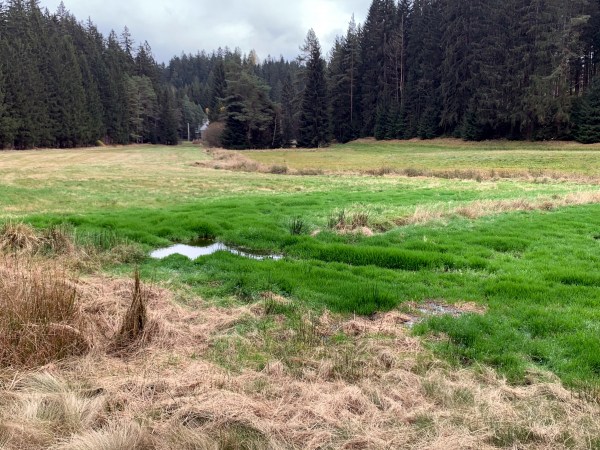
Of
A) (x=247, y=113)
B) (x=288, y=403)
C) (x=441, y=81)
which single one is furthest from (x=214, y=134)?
(x=288, y=403)

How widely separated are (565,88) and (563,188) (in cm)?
3832

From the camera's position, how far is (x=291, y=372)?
5.14 m

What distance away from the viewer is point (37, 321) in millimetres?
5469

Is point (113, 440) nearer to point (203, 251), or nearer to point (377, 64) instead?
point (203, 251)

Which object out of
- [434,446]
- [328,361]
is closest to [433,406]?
[434,446]

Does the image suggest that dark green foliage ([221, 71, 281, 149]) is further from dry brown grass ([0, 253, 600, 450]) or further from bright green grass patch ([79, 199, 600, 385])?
dry brown grass ([0, 253, 600, 450])

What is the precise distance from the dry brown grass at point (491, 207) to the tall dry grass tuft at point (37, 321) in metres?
10.5

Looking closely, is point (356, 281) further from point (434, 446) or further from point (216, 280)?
point (434, 446)

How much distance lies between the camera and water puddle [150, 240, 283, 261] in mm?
10977

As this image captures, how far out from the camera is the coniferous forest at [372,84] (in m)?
56.8

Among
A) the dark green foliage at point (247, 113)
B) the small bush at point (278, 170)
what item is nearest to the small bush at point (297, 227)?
the small bush at point (278, 170)

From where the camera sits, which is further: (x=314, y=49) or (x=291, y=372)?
(x=314, y=49)

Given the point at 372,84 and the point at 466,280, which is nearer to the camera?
the point at 466,280

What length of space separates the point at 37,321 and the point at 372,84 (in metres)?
84.1
